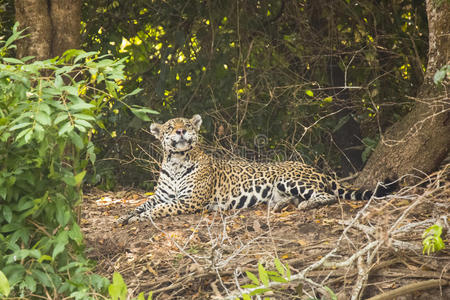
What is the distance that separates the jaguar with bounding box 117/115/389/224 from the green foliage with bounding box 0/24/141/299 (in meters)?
3.16

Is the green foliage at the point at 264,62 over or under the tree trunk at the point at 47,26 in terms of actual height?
under

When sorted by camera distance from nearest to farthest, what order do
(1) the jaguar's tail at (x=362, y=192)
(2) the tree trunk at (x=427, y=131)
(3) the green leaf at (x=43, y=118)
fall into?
(3) the green leaf at (x=43, y=118), (2) the tree trunk at (x=427, y=131), (1) the jaguar's tail at (x=362, y=192)

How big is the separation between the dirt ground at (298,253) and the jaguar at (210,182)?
0.27 metres

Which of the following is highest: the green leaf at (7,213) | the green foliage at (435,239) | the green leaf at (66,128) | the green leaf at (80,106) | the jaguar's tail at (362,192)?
the green leaf at (80,106)

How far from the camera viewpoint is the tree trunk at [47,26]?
6.37 meters

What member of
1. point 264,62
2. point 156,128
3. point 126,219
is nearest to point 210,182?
point 156,128

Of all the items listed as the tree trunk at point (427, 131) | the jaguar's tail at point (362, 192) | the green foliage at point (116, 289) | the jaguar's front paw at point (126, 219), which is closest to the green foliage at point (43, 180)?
the green foliage at point (116, 289)

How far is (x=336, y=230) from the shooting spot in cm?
585

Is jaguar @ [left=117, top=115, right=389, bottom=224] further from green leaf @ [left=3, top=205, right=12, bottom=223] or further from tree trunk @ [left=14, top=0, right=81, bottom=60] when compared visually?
green leaf @ [left=3, top=205, right=12, bottom=223]

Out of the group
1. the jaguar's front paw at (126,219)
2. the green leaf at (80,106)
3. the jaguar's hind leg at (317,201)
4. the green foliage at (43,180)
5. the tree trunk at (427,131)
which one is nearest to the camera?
the green leaf at (80,106)

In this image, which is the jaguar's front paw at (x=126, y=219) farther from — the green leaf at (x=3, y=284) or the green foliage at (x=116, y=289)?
the green leaf at (x=3, y=284)

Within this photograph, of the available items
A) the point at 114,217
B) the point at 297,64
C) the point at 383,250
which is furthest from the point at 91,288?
the point at 297,64

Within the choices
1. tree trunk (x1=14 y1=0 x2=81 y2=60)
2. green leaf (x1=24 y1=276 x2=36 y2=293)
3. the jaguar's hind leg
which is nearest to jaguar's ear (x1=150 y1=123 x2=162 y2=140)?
tree trunk (x1=14 y1=0 x2=81 y2=60)

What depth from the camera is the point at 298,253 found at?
5.29m
